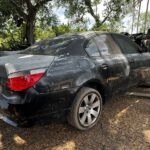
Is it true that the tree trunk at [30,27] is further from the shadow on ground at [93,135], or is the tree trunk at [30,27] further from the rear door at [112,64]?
the shadow on ground at [93,135]

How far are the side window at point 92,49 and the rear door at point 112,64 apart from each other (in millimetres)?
91

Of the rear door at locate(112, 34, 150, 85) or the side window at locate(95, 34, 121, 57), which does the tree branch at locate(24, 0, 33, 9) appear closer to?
the rear door at locate(112, 34, 150, 85)

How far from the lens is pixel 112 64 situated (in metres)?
3.69

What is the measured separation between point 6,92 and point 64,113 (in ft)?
2.73

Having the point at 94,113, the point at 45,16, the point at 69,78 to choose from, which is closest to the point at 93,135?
the point at 94,113

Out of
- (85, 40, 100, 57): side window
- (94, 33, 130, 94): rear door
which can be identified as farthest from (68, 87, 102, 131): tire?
(85, 40, 100, 57): side window

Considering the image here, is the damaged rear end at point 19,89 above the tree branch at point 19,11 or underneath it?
underneath

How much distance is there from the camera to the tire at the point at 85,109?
3133mm

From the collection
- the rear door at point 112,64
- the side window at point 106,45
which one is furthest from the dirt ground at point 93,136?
the side window at point 106,45

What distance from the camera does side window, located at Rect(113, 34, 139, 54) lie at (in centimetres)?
→ 413

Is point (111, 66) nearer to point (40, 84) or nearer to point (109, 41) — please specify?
point (109, 41)

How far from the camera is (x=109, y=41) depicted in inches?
155

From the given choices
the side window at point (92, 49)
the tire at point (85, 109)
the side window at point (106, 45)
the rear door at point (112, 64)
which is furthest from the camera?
the side window at point (106, 45)

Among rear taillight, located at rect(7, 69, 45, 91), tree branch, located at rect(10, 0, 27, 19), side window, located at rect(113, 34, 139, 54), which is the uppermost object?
tree branch, located at rect(10, 0, 27, 19)
